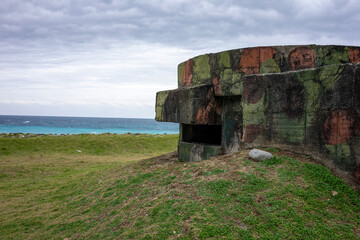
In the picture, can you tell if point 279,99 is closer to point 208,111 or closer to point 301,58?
point 301,58

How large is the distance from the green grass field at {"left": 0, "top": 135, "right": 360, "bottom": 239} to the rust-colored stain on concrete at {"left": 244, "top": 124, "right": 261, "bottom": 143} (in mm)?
332

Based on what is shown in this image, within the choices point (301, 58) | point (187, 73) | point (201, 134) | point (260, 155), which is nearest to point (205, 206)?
point (260, 155)

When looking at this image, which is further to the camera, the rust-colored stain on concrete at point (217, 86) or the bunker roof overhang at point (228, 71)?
the rust-colored stain on concrete at point (217, 86)

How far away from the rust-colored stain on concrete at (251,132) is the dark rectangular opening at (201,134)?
240 cm

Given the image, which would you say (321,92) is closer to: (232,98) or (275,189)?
(275,189)

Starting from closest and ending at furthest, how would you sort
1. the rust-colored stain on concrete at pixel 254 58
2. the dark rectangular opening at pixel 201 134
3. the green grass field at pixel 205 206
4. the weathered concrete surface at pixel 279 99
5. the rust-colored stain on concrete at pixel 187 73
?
the green grass field at pixel 205 206 → the weathered concrete surface at pixel 279 99 → the rust-colored stain on concrete at pixel 254 58 → the rust-colored stain on concrete at pixel 187 73 → the dark rectangular opening at pixel 201 134

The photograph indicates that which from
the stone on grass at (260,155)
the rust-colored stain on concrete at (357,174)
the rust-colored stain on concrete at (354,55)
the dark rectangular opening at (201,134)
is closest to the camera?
the rust-colored stain on concrete at (357,174)

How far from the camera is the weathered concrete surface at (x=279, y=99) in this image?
372 centimetres

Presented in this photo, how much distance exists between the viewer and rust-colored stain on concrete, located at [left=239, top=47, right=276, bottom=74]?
531 cm

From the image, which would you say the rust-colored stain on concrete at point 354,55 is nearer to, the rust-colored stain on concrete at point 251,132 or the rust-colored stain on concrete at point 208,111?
the rust-colored stain on concrete at point 251,132

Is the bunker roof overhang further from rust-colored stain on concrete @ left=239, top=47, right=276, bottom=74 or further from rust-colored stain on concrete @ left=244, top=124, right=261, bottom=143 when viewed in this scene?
rust-colored stain on concrete @ left=244, top=124, right=261, bottom=143

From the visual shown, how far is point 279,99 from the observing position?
4461mm

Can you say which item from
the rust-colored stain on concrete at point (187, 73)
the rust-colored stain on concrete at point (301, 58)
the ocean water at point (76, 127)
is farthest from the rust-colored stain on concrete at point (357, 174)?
the ocean water at point (76, 127)

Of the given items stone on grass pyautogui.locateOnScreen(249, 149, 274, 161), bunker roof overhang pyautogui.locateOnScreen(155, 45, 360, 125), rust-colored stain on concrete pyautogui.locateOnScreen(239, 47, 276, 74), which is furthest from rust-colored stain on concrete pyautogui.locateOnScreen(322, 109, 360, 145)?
rust-colored stain on concrete pyautogui.locateOnScreen(239, 47, 276, 74)
